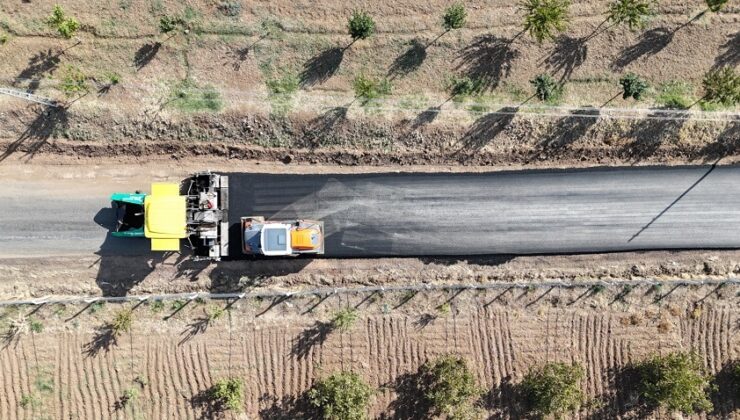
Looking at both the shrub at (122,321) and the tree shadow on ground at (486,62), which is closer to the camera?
the shrub at (122,321)

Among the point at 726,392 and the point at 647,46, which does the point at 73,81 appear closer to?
the point at 647,46

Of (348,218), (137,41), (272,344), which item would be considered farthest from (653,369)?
(137,41)

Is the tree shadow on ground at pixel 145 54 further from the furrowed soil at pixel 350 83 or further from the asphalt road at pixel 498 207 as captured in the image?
the asphalt road at pixel 498 207

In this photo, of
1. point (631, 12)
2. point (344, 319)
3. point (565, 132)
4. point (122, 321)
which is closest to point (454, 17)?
point (565, 132)

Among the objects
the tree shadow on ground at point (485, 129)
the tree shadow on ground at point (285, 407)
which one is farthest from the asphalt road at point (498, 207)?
the tree shadow on ground at point (285, 407)

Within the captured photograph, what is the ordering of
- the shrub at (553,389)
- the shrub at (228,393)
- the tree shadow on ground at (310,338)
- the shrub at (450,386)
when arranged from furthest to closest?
the tree shadow on ground at (310,338) < the shrub at (228,393) < the shrub at (450,386) < the shrub at (553,389)

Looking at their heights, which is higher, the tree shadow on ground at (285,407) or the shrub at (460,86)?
the shrub at (460,86)

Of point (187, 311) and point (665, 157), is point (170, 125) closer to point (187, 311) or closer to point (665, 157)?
point (187, 311)
